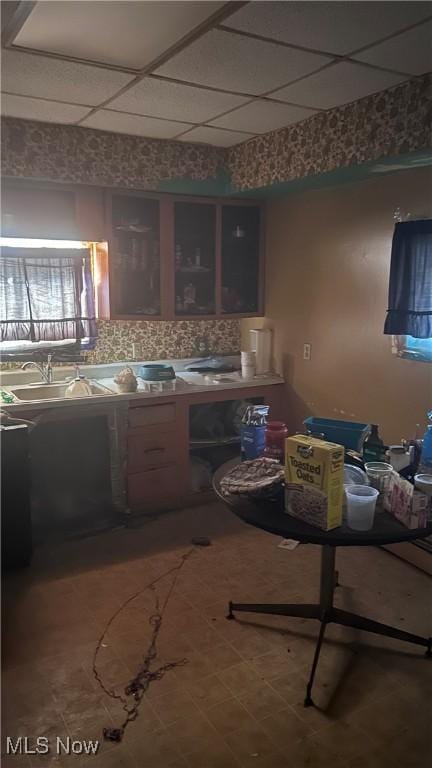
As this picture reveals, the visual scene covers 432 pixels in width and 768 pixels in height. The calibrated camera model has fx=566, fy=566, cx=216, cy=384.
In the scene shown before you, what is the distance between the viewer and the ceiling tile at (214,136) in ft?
10.9

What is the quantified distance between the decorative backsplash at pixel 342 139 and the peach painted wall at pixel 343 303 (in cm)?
34

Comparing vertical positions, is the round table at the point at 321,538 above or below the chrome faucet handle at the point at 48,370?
below

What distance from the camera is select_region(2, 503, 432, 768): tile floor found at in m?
1.92

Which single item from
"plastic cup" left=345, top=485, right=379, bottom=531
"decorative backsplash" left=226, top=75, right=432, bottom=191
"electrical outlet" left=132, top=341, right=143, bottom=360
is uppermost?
"decorative backsplash" left=226, top=75, right=432, bottom=191

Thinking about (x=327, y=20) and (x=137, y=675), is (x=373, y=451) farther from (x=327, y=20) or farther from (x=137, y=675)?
(x=327, y=20)

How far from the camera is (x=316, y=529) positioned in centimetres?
195

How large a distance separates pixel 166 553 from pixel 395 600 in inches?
48.9

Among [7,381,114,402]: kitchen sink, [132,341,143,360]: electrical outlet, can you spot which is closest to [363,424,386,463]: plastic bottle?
[7,381,114,402]: kitchen sink

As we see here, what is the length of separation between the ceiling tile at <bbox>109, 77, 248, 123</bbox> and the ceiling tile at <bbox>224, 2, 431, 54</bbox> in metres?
0.64

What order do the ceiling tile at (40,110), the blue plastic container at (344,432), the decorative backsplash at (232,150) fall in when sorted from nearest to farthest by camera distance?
1. the blue plastic container at (344,432)
2. the decorative backsplash at (232,150)
3. the ceiling tile at (40,110)

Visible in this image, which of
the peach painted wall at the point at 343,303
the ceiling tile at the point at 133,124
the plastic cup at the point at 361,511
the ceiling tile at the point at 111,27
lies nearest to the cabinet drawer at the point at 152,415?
the peach painted wall at the point at 343,303

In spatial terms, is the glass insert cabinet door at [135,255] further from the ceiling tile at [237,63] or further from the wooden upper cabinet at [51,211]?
the ceiling tile at [237,63]

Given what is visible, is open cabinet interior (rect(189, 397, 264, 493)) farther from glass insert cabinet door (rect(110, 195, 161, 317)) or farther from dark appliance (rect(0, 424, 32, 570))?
dark appliance (rect(0, 424, 32, 570))

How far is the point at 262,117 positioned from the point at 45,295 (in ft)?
5.69
